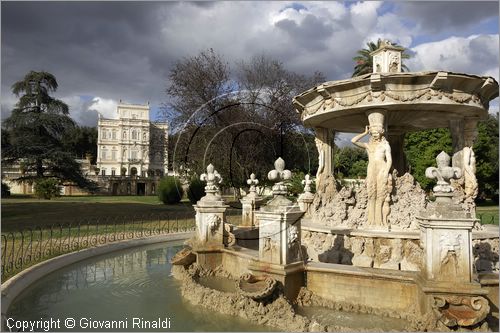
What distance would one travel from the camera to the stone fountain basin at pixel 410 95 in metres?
7.62

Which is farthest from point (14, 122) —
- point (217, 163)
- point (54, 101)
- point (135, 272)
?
point (135, 272)

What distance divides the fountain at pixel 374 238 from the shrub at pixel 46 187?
91.2 feet

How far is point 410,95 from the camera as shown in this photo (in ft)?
25.4

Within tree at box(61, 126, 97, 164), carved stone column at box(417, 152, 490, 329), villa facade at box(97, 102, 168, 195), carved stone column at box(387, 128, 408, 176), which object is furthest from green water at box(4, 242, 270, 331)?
tree at box(61, 126, 97, 164)

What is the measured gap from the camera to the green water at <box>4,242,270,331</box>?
5910mm

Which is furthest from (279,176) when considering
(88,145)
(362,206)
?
(88,145)

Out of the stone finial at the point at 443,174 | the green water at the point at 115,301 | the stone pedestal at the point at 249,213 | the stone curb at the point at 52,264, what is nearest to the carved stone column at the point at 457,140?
the stone finial at the point at 443,174

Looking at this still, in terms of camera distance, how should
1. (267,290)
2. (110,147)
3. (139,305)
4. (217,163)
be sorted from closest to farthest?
(267,290) → (139,305) → (217,163) → (110,147)

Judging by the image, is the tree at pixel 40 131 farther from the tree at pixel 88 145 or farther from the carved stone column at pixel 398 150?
the tree at pixel 88 145

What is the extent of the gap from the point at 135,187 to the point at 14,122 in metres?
37.8

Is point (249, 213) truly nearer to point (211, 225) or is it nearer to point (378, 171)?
point (211, 225)

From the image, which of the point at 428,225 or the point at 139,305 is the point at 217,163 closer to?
the point at 139,305

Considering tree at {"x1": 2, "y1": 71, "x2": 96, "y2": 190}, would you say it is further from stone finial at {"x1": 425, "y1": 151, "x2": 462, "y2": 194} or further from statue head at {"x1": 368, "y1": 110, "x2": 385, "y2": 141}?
stone finial at {"x1": 425, "y1": 151, "x2": 462, "y2": 194}

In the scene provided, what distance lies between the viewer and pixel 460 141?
9.05 metres
